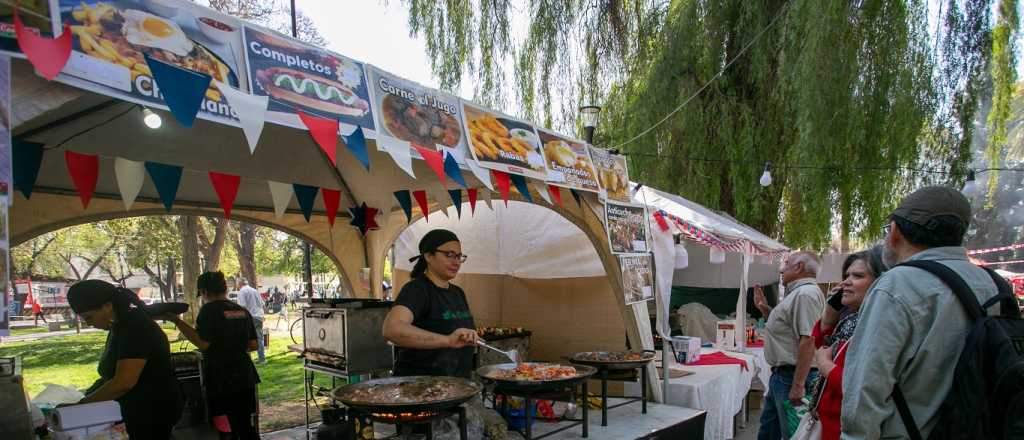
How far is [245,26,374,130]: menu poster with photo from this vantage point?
97.4 inches

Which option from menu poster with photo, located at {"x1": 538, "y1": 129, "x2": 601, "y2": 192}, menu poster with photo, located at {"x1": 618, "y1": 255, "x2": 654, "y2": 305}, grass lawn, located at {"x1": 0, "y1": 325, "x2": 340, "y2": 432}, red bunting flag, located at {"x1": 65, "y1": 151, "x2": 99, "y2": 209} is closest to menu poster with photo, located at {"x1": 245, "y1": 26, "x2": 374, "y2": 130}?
menu poster with photo, located at {"x1": 538, "y1": 129, "x2": 601, "y2": 192}

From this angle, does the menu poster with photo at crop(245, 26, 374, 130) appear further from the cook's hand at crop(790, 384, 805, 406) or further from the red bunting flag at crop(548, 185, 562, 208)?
the cook's hand at crop(790, 384, 805, 406)

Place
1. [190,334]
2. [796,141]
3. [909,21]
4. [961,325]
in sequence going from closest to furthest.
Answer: [961,325] < [190,334] < [909,21] < [796,141]

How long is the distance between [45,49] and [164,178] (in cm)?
254

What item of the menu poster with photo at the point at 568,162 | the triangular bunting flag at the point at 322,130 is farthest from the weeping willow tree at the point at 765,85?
the triangular bunting flag at the point at 322,130

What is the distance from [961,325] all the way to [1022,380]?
0.23m

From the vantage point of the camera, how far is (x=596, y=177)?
4797 millimetres

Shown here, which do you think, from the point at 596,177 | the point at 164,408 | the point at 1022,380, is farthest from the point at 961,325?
the point at 164,408

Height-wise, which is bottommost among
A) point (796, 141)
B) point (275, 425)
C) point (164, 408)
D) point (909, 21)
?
point (275, 425)

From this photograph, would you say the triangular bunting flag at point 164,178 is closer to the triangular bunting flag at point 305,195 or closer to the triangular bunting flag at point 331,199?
the triangular bunting flag at point 305,195

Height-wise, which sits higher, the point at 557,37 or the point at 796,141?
the point at 557,37

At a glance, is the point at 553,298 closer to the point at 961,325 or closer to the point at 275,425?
the point at 275,425

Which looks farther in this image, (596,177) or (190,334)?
(596,177)

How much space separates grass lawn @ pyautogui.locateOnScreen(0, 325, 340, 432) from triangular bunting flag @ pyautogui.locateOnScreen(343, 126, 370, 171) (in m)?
4.80
